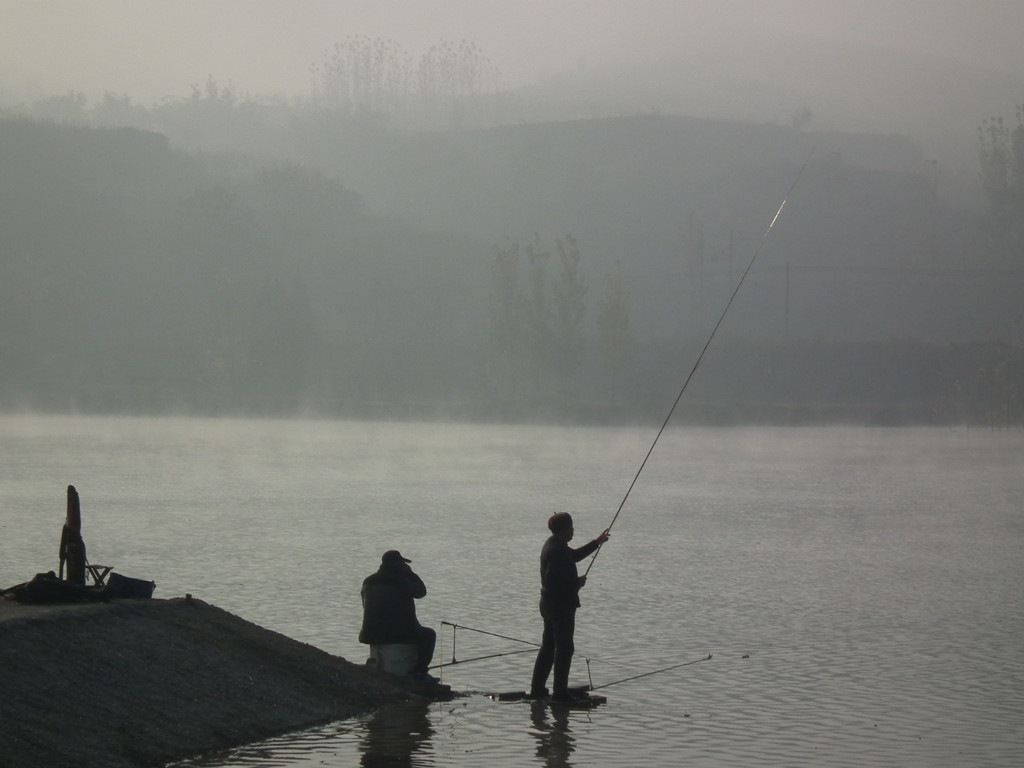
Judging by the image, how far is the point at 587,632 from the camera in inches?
751

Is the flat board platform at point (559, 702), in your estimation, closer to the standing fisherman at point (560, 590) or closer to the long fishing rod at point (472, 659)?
the standing fisherman at point (560, 590)

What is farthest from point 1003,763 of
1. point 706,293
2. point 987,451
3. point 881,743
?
point 706,293

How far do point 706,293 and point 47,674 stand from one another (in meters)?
160

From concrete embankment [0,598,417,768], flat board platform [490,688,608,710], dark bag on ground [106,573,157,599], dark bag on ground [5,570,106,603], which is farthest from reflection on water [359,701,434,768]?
dark bag on ground [5,570,106,603]

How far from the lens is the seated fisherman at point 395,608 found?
13.9m

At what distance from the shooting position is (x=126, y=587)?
13945 millimetres

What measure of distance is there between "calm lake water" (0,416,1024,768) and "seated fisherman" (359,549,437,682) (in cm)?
66

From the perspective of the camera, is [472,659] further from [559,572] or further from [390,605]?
[559,572]

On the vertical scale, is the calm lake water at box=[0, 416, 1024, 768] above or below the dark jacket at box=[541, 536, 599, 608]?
below

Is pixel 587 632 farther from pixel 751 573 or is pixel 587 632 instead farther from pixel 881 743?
pixel 751 573

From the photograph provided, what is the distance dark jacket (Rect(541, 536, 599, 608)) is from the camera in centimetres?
1348

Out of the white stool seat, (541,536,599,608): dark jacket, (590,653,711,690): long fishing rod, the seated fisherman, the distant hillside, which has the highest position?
the distant hillside

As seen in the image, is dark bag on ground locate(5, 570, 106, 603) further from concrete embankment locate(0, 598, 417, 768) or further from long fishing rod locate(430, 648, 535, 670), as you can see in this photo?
long fishing rod locate(430, 648, 535, 670)

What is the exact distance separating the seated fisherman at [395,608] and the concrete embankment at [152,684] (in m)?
0.35
